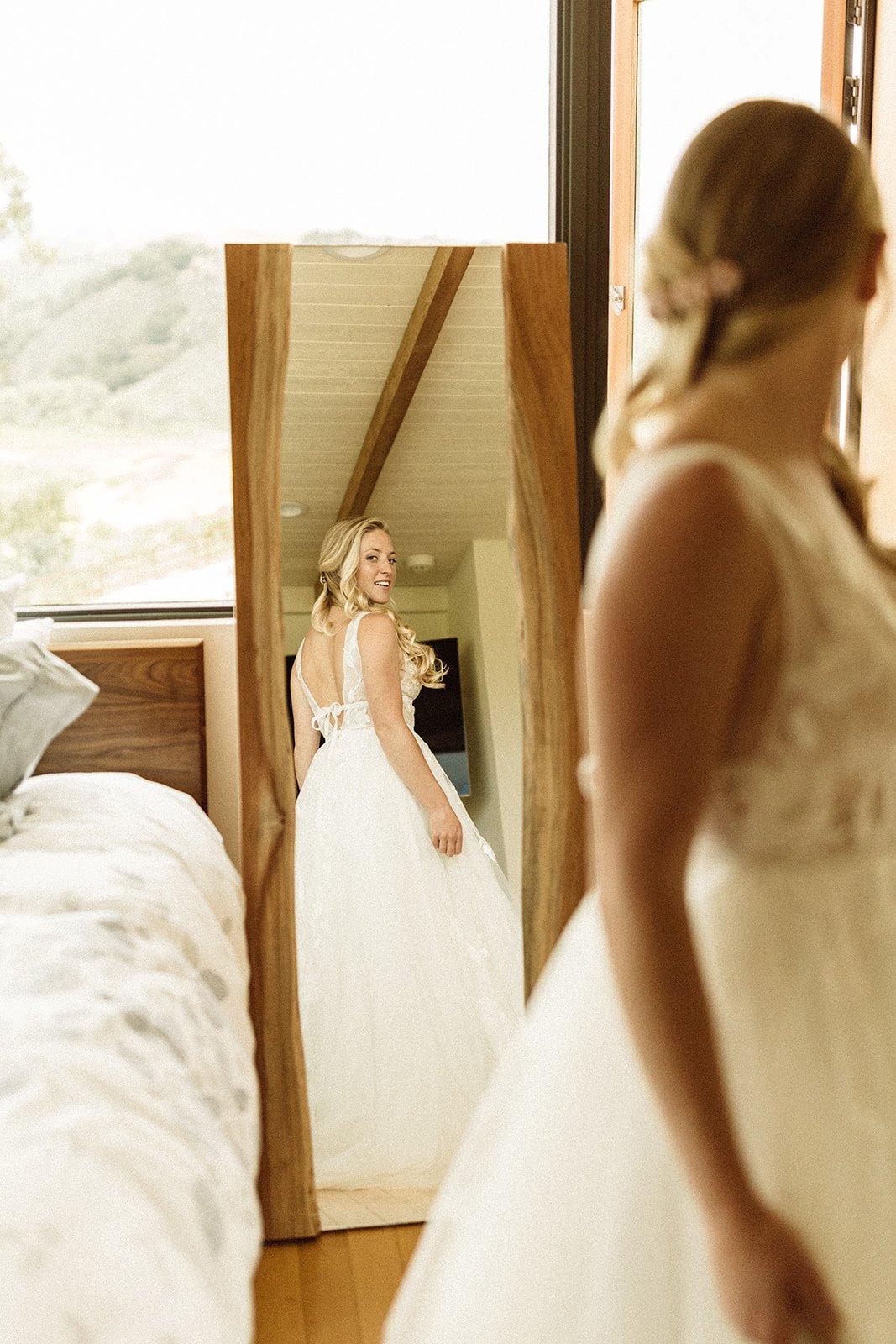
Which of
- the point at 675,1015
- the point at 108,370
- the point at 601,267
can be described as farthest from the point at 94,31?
the point at 675,1015

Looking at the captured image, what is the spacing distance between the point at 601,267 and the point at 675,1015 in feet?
6.94

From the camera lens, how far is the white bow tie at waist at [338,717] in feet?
6.70

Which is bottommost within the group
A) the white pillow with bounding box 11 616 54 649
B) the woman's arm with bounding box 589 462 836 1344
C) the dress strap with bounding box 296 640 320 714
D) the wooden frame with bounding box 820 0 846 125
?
the dress strap with bounding box 296 640 320 714

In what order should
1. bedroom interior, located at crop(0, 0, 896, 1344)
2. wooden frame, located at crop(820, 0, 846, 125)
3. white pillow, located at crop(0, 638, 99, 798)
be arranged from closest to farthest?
white pillow, located at crop(0, 638, 99, 798) → bedroom interior, located at crop(0, 0, 896, 1344) → wooden frame, located at crop(820, 0, 846, 125)

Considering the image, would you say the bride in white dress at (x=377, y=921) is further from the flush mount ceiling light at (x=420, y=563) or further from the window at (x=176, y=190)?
the window at (x=176, y=190)

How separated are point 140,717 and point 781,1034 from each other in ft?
5.93

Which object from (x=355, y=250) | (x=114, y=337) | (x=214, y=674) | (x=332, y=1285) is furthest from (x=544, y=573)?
(x=332, y=1285)

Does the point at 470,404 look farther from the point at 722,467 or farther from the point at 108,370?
the point at 722,467

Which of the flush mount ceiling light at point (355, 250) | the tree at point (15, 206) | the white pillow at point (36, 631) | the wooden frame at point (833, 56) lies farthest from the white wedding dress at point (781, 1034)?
the tree at point (15, 206)

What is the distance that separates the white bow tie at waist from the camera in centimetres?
204

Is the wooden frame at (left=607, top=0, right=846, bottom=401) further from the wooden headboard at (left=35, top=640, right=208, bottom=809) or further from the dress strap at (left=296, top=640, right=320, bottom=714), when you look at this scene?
the wooden headboard at (left=35, top=640, right=208, bottom=809)

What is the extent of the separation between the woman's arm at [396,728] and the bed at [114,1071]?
1.21 ft

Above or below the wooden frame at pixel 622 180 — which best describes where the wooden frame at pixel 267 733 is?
below

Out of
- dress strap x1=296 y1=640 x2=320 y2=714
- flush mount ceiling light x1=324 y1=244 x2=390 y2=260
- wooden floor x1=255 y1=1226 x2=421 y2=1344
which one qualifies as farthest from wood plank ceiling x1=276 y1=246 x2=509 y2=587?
wooden floor x1=255 y1=1226 x2=421 y2=1344
